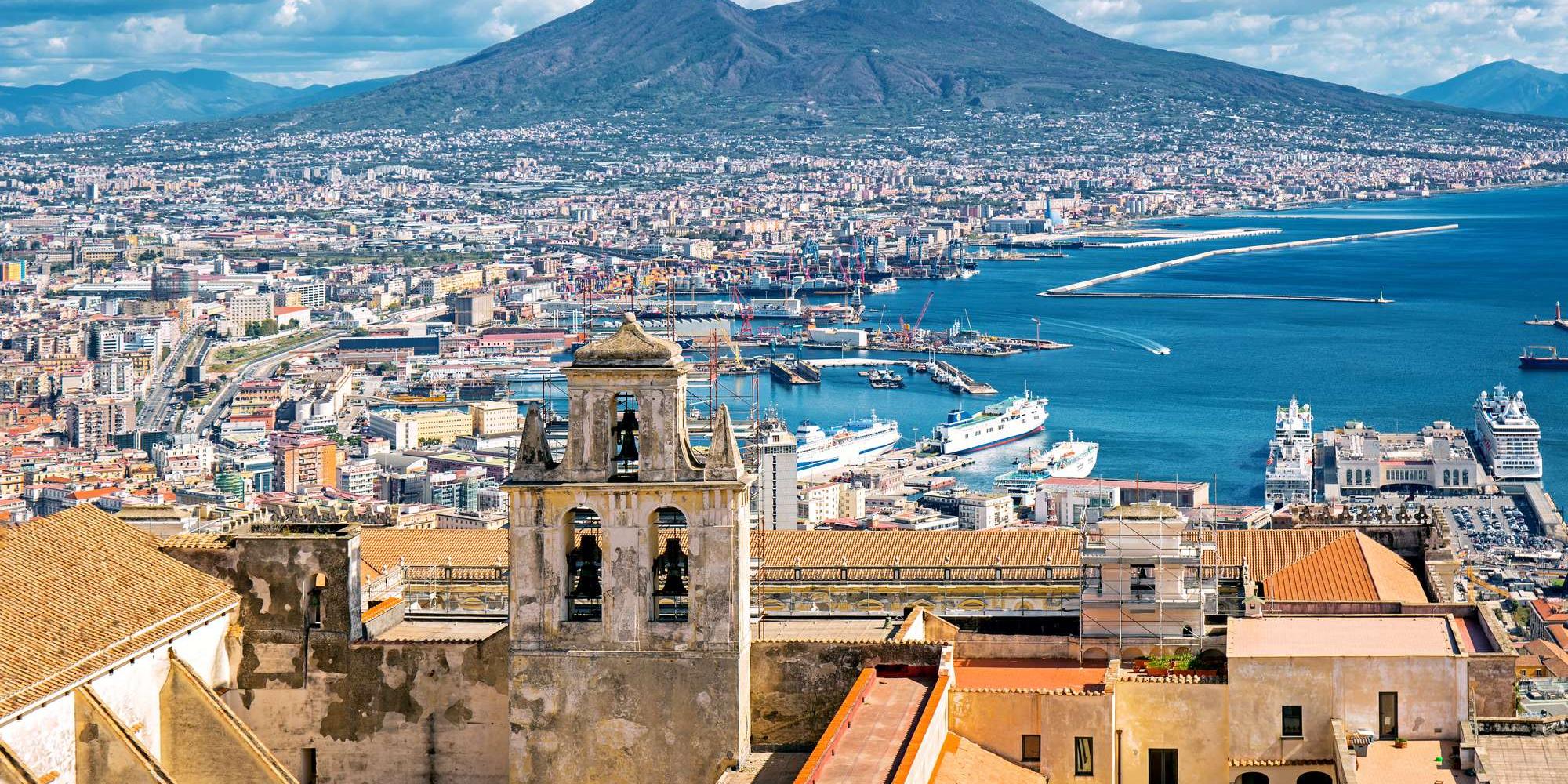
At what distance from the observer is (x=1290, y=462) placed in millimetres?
66000

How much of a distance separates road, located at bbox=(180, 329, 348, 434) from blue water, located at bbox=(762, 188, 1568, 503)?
21304mm

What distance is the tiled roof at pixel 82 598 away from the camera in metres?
10.4

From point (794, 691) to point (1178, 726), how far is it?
7.79 feet

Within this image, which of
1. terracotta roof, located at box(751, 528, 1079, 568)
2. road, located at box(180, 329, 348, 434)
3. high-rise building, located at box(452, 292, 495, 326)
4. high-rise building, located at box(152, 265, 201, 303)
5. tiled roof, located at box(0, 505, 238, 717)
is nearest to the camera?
tiled roof, located at box(0, 505, 238, 717)

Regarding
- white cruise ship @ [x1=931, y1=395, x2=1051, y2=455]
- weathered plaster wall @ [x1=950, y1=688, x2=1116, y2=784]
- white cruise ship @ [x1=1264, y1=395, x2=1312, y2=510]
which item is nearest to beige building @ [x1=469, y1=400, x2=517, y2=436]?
white cruise ship @ [x1=931, y1=395, x2=1051, y2=455]

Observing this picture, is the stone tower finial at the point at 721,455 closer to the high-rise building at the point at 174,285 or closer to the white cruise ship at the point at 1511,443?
the white cruise ship at the point at 1511,443

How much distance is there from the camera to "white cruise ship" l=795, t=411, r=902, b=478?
71625 millimetres

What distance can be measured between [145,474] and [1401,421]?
1596 inches

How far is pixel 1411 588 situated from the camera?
1762 centimetres

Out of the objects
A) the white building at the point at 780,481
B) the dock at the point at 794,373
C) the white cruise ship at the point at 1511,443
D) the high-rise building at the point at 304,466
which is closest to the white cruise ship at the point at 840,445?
the white building at the point at 780,481

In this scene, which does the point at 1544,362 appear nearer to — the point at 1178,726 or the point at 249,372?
the point at 249,372

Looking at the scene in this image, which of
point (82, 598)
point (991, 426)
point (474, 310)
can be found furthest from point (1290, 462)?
point (474, 310)

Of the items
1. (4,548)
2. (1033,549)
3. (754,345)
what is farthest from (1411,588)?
(754,345)

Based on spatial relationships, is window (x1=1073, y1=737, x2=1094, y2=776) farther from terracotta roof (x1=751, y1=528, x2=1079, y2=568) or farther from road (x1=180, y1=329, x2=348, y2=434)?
road (x1=180, y1=329, x2=348, y2=434)
